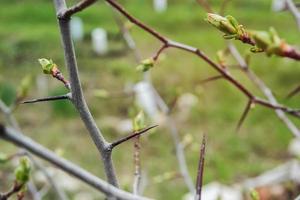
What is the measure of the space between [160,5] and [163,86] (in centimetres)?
202

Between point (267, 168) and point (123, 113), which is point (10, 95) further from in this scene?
point (267, 168)

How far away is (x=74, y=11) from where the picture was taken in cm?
46

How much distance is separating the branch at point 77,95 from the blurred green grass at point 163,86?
203 centimetres

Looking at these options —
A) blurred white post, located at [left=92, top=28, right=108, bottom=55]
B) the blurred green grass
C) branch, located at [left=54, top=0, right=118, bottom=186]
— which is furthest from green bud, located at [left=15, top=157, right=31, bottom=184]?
blurred white post, located at [left=92, top=28, right=108, bottom=55]

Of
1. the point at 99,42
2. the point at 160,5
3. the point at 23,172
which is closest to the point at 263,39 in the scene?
the point at 23,172

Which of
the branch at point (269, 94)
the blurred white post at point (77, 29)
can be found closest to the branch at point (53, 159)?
the branch at point (269, 94)

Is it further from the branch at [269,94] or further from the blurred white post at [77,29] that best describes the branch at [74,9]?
the blurred white post at [77,29]

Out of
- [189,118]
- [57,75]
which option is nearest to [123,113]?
[189,118]

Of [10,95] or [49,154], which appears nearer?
[49,154]

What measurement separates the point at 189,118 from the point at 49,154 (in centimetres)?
419

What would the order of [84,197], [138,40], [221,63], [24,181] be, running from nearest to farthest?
[24,181], [221,63], [84,197], [138,40]

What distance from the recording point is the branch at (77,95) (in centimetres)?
46

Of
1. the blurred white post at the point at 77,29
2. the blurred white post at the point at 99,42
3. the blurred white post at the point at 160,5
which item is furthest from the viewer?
the blurred white post at the point at 160,5

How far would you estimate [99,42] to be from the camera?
559cm
